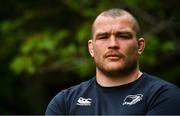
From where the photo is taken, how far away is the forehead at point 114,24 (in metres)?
4.75

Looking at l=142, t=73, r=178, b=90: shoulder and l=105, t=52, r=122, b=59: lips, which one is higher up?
l=105, t=52, r=122, b=59: lips

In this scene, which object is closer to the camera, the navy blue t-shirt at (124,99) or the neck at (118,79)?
the navy blue t-shirt at (124,99)

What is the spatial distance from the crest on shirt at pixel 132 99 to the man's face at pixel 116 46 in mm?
213

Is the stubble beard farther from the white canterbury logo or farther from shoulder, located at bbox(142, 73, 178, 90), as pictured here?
the white canterbury logo

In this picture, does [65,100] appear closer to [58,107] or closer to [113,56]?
[58,107]

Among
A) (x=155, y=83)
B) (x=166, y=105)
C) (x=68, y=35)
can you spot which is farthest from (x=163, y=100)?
(x=68, y=35)

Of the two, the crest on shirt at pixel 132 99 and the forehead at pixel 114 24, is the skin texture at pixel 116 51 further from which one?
the crest on shirt at pixel 132 99

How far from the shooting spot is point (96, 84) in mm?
4820

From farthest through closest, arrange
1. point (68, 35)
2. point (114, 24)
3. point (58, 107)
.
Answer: point (68, 35), point (58, 107), point (114, 24)

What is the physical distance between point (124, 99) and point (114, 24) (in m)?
0.54

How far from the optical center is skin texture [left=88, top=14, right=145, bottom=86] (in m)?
4.71

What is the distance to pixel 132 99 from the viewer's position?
454cm

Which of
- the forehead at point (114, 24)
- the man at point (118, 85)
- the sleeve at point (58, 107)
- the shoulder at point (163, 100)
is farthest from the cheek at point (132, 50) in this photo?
the sleeve at point (58, 107)

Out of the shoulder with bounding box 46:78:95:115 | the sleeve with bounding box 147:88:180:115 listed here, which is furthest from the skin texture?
the sleeve with bounding box 147:88:180:115
